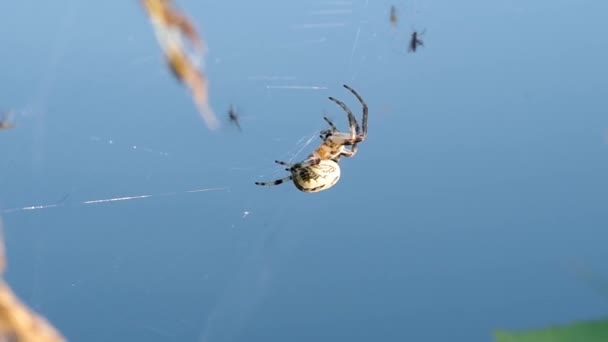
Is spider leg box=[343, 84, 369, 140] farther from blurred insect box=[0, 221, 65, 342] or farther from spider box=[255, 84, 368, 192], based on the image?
blurred insect box=[0, 221, 65, 342]

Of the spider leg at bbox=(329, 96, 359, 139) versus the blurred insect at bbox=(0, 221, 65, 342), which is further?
the spider leg at bbox=(329, 96, 359, 139)

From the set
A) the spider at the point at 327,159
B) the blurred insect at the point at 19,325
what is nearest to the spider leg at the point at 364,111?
the spider at the point at 327,159

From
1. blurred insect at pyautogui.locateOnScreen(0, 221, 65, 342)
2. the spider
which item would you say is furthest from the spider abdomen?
blurred insect at pyautogui.locateOnScreen(0, 221, 65, 342)

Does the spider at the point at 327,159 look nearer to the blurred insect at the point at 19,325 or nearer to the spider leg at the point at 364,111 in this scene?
the spider leg at the point at 364,111

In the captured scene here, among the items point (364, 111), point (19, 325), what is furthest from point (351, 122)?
point (19, 325)

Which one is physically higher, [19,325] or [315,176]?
[315,176]

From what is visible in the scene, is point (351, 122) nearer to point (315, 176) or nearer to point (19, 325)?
point (315, 176)

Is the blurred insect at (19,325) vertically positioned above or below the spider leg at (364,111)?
below

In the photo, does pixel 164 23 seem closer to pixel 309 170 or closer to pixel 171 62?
pixel 171 62
